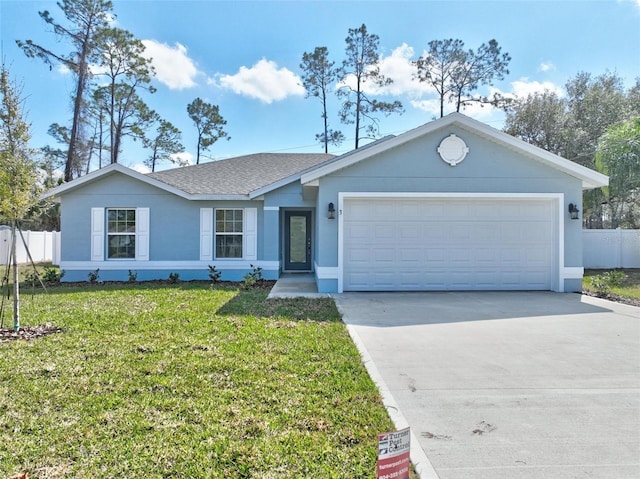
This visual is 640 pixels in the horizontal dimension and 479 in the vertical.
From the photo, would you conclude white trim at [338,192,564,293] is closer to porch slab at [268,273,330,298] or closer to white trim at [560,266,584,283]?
white trim at [560,266,584,283]

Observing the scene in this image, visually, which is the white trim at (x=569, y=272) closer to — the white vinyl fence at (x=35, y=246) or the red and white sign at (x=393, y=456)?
the red and white sign at (x=393, y=456)

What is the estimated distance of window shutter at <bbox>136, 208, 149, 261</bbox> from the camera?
474 inches

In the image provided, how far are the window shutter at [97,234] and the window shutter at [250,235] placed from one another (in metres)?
4.55

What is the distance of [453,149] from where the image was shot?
933 cm

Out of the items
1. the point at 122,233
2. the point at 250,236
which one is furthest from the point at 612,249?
the point at 122,233

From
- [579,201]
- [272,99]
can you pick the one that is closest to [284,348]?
[579,201]

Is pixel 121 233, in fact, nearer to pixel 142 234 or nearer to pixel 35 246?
pixel 142 234

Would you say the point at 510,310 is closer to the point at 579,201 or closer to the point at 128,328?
the point at 579,201

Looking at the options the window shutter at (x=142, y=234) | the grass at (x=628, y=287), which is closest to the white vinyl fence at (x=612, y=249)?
the grass at (x=628, y=287)

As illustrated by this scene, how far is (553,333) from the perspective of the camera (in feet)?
19.4

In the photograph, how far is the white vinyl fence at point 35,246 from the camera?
18156mm

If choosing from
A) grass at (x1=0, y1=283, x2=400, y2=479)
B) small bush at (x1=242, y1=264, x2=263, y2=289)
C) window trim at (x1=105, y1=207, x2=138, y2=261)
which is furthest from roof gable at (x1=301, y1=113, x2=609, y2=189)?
window trim at (x1=105, y1=207, x2=138, y2=261)

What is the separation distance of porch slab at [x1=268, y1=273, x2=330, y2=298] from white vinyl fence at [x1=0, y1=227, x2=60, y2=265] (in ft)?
41.3

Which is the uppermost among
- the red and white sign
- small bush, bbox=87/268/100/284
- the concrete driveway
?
the red and white sign
